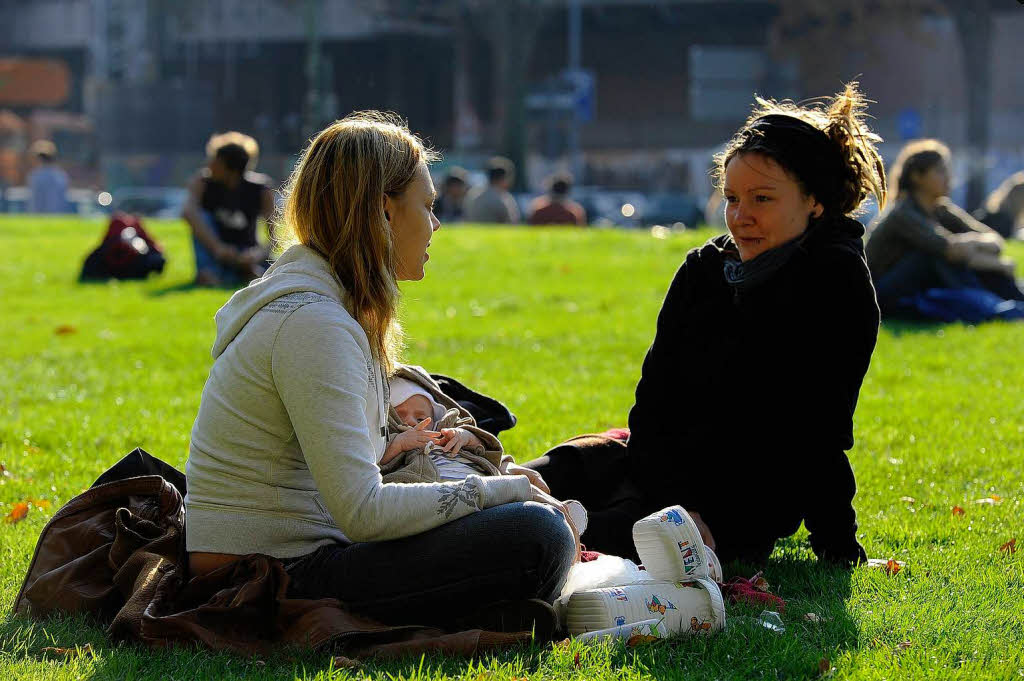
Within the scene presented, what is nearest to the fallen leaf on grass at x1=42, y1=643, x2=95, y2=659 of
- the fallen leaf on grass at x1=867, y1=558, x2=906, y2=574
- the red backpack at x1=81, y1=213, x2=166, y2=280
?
the fallen leaf on grass at x1=867, y1=558, x2=906, y2=574

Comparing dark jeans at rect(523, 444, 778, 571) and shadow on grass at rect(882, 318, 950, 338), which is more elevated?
dark jeans at rect(523, 444, 778, 571)

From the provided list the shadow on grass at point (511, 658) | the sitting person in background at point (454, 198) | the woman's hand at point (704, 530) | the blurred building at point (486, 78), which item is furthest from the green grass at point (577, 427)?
the blurred building at point (486, 78)

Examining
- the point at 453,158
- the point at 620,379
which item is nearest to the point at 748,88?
the point at 453,158

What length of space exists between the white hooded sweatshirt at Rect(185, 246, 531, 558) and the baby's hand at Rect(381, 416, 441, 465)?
0.17 ft

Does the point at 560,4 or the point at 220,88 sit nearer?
the point at 560,4

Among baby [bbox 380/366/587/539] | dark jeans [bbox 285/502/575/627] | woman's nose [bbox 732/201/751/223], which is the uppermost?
woman's nose [bbox 732/201/751/223]

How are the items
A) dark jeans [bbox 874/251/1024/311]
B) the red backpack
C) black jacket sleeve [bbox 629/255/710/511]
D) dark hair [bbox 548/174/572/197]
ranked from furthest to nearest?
dark hair [bbox 548/174/572/197], the red backpack, dark jeans [bbox 874/251/1024/311], black jacket sleeve [bbox 629/255/710/511]

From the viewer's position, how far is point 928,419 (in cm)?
711

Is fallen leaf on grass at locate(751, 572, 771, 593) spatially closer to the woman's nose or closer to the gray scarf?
the gray scarf

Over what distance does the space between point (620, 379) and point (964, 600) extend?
4440mm

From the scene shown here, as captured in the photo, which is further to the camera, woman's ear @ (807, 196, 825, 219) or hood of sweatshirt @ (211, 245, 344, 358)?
woman's ear @ (807, 196, 825, 219)

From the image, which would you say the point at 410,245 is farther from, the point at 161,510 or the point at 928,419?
the point at 928,419

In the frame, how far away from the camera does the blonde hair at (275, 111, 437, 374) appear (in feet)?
11.1

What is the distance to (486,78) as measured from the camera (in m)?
53.2
